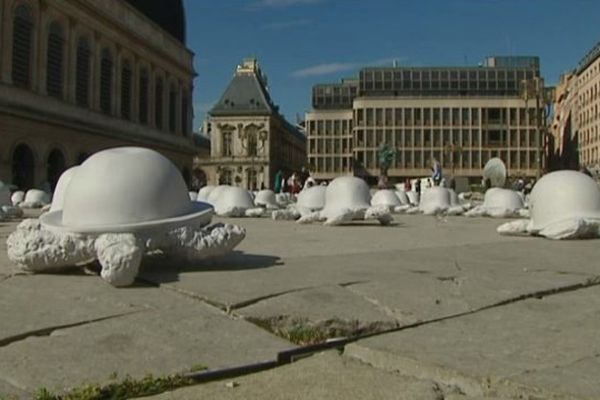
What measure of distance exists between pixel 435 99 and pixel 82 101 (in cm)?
7321

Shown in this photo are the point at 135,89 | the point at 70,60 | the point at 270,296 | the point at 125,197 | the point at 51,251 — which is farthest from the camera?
the point at 135,89

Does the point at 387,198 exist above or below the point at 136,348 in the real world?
above

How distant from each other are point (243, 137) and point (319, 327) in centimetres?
11909

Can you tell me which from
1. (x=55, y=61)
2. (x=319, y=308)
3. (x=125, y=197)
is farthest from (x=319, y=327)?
(x=55, y=61)

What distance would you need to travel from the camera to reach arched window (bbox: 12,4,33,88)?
42591 millimetres

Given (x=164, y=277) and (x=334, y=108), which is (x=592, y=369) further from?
(x=334, y=108)

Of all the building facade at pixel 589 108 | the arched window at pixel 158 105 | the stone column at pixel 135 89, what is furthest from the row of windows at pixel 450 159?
the stone column at pixel 135 89

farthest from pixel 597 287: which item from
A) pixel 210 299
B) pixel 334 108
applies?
pixel 334 108

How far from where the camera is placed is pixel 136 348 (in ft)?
12.2

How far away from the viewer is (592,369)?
333cm

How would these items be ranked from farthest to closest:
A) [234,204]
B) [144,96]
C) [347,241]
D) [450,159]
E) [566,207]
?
[450,159] < [144,96] < [234,204] < [566,207] < [347,241]

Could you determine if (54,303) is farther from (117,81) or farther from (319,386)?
(117,81)

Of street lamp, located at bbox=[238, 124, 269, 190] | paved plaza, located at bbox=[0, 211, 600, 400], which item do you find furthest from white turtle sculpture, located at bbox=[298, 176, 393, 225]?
street lamp, located at bbox=[238, 124, 269, 190]

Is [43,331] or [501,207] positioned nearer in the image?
[43,331]
